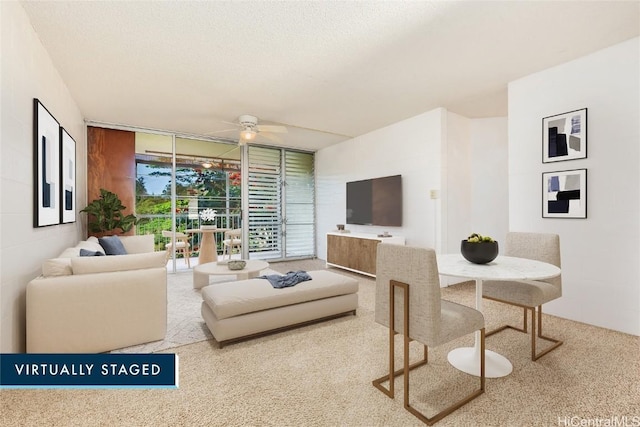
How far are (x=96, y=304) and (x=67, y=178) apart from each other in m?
1.89

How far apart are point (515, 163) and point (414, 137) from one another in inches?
62.2

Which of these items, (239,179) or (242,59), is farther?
(239,179)

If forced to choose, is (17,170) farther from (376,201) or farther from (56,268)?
(376,201)

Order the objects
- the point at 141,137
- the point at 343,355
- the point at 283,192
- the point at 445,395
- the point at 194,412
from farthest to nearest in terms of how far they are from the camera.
→ the point at 283,192
the point at 141,137
the point at 343,355
the point at 445,395
the point at 194,412

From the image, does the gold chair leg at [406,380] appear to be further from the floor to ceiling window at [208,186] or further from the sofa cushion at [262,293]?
the floor to ceiling window at [208,186]

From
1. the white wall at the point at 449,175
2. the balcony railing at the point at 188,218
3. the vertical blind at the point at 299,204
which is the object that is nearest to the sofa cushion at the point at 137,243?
the balcony railing at the point at 188,218

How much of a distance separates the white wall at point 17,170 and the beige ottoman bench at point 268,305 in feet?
4.05

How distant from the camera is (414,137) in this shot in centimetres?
466

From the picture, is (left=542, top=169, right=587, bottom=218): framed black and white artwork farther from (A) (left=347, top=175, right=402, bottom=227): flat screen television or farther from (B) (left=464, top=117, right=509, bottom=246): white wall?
(A) (left=347, top=175, right=402, bottom=227): flat screen television

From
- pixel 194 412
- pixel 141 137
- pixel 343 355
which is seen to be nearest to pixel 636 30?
pixel 343 355

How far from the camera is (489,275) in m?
1.72

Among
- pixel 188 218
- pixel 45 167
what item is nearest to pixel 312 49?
pixel 45 167

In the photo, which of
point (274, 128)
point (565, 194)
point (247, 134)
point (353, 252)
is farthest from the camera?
point (353, 252)

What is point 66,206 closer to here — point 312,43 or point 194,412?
point 194,412
